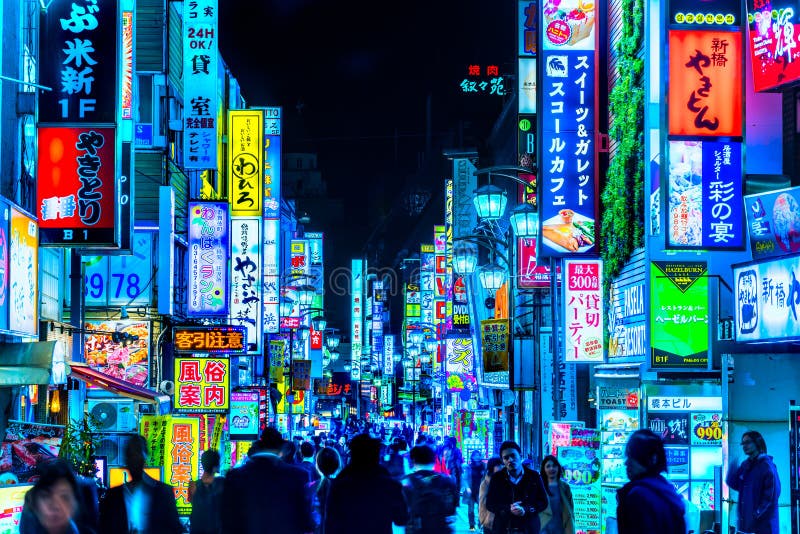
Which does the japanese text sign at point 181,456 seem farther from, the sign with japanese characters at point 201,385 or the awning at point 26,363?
the awning at point 26,363

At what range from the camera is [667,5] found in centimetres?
1739

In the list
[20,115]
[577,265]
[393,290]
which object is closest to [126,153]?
[20,115]

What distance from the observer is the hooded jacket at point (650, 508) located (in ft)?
23.0

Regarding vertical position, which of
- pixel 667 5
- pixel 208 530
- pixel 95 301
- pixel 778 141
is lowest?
pixel 208 530

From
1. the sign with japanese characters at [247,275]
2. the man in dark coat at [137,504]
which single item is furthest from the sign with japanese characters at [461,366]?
the man in dark coat at [137,504]

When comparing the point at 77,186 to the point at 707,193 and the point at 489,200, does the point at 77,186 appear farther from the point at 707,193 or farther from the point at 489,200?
the point at 489,200

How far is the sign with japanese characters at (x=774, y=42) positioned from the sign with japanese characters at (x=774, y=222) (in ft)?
5.35

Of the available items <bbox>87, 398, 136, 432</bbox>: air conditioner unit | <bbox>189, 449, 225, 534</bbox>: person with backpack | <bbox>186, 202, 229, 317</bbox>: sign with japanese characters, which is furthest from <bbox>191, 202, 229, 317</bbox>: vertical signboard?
<bbox>189, 449, 225, 534</bbox>: person with backpack

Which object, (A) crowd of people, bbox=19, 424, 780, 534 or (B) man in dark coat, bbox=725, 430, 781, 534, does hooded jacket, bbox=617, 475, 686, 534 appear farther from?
(B) man in dark coat, bbox=725, 430, 781, 534

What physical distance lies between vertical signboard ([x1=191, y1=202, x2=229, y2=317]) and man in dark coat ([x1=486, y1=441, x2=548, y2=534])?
794 inches

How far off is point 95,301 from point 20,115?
551 inches

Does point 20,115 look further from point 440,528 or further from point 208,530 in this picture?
point 440,528

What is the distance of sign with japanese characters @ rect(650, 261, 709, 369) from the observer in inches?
799

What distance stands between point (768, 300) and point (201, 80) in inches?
769
